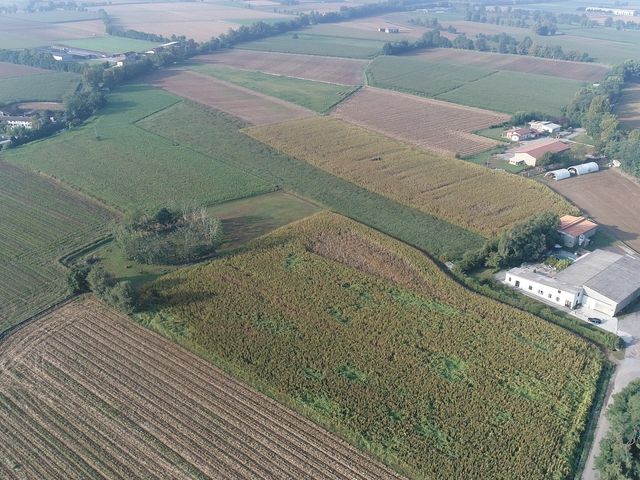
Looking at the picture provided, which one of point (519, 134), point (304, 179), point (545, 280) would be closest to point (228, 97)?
point (304, 179)

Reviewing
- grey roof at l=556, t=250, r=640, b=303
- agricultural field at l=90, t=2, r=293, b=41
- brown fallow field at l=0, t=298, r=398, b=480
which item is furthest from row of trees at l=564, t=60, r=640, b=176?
agricultural field at l=90, t=2, r=293, b=41

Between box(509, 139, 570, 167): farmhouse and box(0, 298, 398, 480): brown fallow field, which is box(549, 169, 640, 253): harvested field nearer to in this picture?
box(509, 139, 570, 167): farmhouse

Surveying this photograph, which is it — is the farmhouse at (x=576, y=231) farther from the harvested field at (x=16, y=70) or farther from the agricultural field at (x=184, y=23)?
the agricultural field at (x=184, y=23)

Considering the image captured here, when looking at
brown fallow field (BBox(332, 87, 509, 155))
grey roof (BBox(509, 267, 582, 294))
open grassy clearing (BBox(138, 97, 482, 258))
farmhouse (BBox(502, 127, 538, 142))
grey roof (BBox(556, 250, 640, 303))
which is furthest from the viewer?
farmhouse (BBox(502, 127, 538, 142))

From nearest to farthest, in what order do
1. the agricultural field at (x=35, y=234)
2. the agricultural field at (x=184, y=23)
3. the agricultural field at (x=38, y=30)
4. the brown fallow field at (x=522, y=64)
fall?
the agricultural field at (x=35, y=234) → the brown fallow field at (x=522, y=64) → the agricultural field at (x=38, y=30) → the agricultural field at (x=184, y=23)

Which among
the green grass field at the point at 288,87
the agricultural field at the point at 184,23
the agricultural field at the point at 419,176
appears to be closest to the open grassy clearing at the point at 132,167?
the agricultural field at the point at 419,176

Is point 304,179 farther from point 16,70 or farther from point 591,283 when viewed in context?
point 16,70
